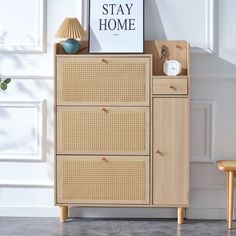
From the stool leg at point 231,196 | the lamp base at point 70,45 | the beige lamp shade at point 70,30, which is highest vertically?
the beige lamp shade at point 70,30

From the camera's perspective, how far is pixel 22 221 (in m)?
3.89

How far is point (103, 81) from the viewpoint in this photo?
12.1ft

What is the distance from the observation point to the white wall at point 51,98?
3.93 m

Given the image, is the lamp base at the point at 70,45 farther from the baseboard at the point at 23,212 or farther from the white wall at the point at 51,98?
the baseboard at the point at 23,212

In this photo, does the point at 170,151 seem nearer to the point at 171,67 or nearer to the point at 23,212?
the point at 171,67

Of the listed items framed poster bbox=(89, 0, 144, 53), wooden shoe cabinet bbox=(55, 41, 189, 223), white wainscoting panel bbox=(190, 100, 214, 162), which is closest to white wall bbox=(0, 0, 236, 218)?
white wainscoting panel bbox=(190, 100, 214, 162)

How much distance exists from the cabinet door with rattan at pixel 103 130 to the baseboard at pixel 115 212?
55cm

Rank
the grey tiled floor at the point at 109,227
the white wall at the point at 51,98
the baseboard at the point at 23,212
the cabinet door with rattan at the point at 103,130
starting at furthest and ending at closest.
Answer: the baseboard at the point at 23,212 → the white wall at the point at 51,98 → the cabinet door with rattan at the point at 103,130 → the grey tiled floor at the point at 109,227

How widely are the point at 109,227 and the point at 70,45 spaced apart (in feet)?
4.38

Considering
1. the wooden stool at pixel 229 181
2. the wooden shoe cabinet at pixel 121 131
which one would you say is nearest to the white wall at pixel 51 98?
the wooden stool at pixel 229 181

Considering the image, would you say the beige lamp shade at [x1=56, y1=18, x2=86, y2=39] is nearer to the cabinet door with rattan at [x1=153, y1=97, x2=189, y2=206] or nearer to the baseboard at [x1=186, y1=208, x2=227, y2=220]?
the cabinet door with rattan at [x1=153, y1=97, x2=189, y2=206]

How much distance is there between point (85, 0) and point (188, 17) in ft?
2.59

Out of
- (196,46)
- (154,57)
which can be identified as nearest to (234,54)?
(196,46)

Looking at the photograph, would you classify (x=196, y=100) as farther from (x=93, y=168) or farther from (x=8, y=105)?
(x=8, y=105)
